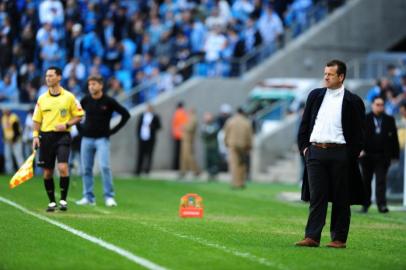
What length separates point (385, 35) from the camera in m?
38.4

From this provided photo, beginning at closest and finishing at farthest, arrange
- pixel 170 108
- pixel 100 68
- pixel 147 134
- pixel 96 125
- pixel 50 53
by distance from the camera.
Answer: pixel 96 125, pixel 50 53, pixel 147 134, pixel 100 68, pixel 170 108

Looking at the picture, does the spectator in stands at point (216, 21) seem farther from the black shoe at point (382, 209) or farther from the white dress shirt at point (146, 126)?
the black shoe at point (382, 209)

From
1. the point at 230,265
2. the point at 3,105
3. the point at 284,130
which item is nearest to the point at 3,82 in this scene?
the point at 3,105

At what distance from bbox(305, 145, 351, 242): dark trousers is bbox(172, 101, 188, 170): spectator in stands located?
1998 cm

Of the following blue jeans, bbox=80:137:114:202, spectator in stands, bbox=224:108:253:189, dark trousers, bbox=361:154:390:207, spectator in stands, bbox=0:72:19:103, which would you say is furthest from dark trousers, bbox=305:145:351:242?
spectator in stands, bbox=0:72:19:103

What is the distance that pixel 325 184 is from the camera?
41.3 feet

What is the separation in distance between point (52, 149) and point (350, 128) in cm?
561

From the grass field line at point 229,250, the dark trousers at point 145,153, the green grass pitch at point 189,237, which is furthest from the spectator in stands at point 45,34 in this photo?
the grass field line at point 229,250

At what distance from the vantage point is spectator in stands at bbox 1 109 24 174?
29.1 meters

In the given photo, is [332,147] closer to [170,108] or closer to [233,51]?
[170,108]

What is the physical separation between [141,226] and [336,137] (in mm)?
3410

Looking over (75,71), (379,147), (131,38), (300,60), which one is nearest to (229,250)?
(379,147)

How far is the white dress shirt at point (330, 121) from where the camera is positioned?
491 inches

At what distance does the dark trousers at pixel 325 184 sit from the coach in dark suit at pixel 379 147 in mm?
6643
